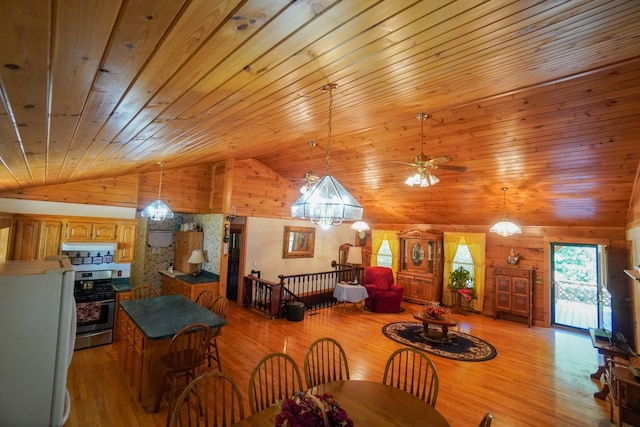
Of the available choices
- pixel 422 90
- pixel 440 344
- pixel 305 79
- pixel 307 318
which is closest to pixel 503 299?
pixel 440 344

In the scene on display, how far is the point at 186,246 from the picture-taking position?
6719 mm

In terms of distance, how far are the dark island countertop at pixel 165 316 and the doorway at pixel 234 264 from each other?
125 inches

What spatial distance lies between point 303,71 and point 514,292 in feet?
24.2

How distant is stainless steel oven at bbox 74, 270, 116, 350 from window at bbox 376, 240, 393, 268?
698cm

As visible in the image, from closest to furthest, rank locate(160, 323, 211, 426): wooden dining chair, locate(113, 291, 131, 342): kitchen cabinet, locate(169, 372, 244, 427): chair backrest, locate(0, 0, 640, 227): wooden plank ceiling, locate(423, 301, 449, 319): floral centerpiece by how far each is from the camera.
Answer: locate(0, 0, 640, 227): wooden plank ceiling
locate(169, 372, 244, 427): chair backrest
locate(160, 323, 211, 426): wooden dining chair
locate(113, 291, 131, 342): kitchen cabinet
locate(423, 301, 449, 319): floral centerpiece

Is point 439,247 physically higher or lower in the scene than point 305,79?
lower

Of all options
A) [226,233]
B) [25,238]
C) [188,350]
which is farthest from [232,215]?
[188,350]

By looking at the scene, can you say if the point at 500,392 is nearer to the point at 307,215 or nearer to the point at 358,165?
the point at 307,215

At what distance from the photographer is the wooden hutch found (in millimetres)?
7816

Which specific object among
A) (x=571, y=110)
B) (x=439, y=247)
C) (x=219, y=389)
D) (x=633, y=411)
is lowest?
(x=219, y=389)

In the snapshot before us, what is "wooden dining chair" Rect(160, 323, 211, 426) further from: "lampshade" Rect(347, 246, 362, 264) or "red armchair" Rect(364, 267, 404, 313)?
"lampshade" Rect(347, 246, 362, 264)

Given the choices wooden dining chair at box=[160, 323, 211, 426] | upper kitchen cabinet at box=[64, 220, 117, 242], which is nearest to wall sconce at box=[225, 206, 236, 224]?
upper kitchen cabinet at box=[64, 220, 117, 242]

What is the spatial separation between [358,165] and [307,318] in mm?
3580

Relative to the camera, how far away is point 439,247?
782 cm
